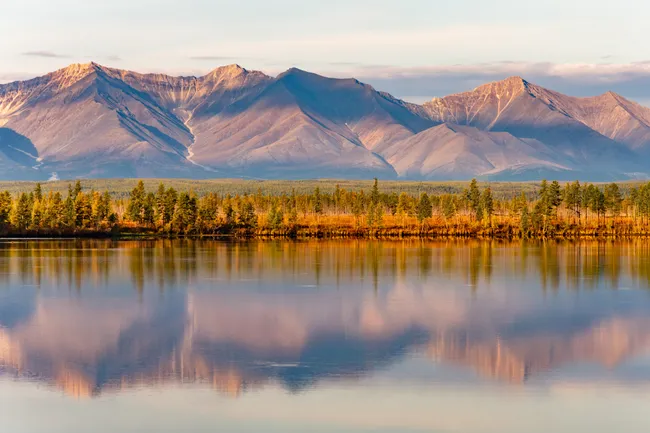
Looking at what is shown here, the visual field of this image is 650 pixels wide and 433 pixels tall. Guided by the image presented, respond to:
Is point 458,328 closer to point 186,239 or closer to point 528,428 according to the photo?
point 528,428

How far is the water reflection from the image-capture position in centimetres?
3456

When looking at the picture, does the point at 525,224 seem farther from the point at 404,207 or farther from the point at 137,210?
the point at 137,210

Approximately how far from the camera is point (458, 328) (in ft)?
143

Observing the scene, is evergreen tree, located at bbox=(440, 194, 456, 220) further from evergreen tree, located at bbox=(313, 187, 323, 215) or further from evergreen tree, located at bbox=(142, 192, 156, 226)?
evergreen tree, located at bbox=(142, 192, 156, 226)

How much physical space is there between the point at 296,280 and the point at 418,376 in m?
32.1

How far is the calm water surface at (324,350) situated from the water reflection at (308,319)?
0.13m

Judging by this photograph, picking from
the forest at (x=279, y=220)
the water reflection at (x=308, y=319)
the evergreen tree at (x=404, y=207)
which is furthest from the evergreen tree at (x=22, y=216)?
the evergreen tree at (x=404, y=207)

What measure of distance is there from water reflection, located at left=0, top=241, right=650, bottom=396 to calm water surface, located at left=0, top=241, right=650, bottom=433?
0.13 meters

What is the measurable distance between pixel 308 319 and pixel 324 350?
8.39m

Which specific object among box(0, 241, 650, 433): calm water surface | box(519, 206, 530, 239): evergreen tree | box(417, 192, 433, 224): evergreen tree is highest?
box(417, 192, 433, 224): evergreen tree

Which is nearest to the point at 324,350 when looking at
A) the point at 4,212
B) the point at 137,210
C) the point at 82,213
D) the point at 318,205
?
the point at 82,213

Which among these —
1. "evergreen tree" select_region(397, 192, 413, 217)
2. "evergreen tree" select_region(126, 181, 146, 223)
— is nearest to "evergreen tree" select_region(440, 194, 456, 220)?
"evergreen tree" select_region(397, 192, 413, 217)

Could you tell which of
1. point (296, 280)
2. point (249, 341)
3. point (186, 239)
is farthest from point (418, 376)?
point (186, 239)

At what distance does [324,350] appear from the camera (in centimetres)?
3806
